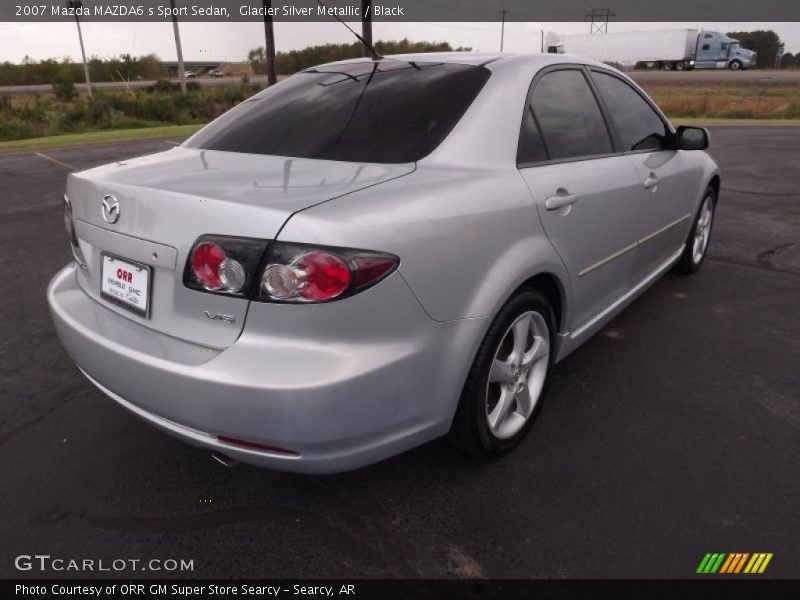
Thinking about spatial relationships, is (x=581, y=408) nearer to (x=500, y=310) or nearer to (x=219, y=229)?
(x=500, y=310)

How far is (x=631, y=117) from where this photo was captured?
11.7 feet

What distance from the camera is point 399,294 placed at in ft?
6.19

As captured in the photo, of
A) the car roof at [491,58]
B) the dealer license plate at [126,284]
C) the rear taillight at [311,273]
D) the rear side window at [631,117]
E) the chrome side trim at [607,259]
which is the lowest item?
the chrome side trim at [607,259]

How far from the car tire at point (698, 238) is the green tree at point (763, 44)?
112635 mm

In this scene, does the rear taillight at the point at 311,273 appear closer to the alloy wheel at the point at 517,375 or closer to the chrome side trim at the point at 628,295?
the alloy wheel at the point at 517,375

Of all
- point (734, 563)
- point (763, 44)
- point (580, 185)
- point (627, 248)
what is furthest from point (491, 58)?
point (763, 44)

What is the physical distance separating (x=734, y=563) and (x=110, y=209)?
7.82ft

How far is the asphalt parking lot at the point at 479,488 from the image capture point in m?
2.09

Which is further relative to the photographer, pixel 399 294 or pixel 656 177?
pixel 656 177

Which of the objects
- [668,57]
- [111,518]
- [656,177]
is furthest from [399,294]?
[668,57]

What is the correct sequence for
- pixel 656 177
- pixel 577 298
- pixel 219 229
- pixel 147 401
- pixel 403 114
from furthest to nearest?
pixel 656 177
pixel 577 298
pixel 403 114
pixel 147 401
pixel 219 229

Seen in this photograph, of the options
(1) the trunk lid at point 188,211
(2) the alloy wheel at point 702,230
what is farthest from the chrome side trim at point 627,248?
(1) the trunk lid at point 188,211

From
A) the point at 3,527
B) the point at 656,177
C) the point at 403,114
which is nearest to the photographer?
the point at 3,527

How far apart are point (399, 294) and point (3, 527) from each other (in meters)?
1.65
